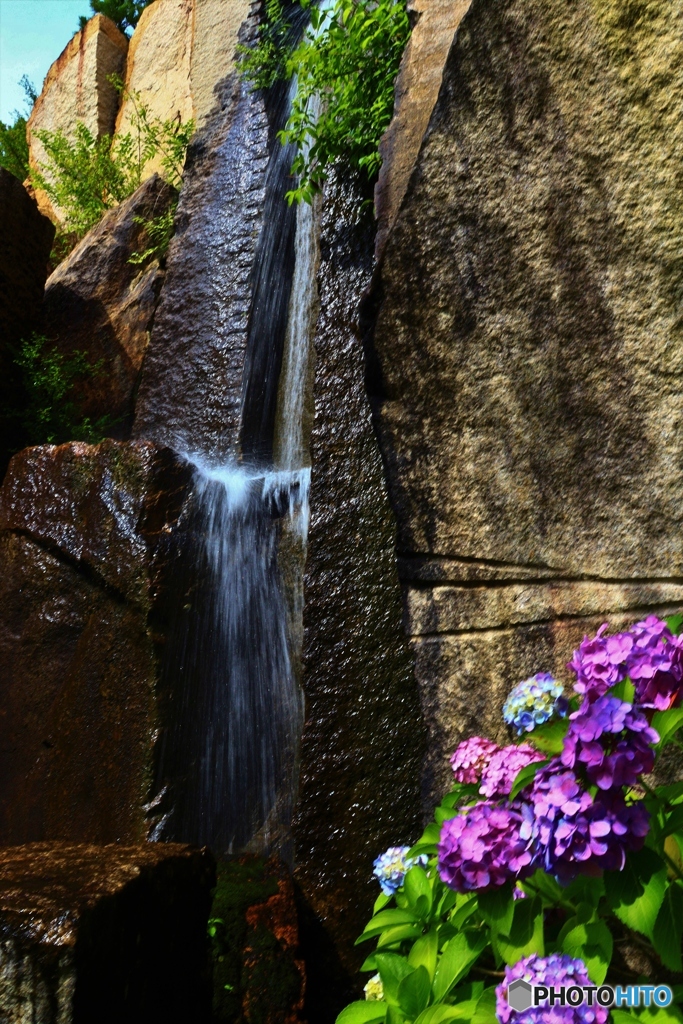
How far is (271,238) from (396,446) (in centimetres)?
360

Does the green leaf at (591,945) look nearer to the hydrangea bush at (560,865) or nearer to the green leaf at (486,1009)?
the hydrangea bush at (560,865)

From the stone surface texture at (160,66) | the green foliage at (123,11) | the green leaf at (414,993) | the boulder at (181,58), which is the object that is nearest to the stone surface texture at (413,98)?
the green leaf at (414,993)

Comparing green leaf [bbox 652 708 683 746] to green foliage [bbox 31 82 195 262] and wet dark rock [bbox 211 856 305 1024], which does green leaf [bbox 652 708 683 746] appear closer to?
wet dark rock [bbox 211 856 305 1024]

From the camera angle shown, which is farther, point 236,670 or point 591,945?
point 236,670

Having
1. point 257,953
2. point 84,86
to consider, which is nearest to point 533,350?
point 257,953

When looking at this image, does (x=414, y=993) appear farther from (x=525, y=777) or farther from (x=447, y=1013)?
(x=525, y=777)

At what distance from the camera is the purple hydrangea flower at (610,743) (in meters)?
1.43

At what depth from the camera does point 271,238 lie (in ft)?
19.6

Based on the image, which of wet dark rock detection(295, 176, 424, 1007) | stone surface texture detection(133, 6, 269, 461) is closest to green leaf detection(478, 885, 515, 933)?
wet dark rock detection(295, 176, 424, 1007)

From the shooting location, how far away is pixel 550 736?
180 centimetres

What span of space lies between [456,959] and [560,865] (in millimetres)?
514

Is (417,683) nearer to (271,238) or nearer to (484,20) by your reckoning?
(484,20)

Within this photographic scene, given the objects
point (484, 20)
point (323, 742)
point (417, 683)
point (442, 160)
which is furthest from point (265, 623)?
point (484, 20)

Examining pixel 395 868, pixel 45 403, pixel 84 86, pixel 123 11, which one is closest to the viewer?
pixel 395 868
